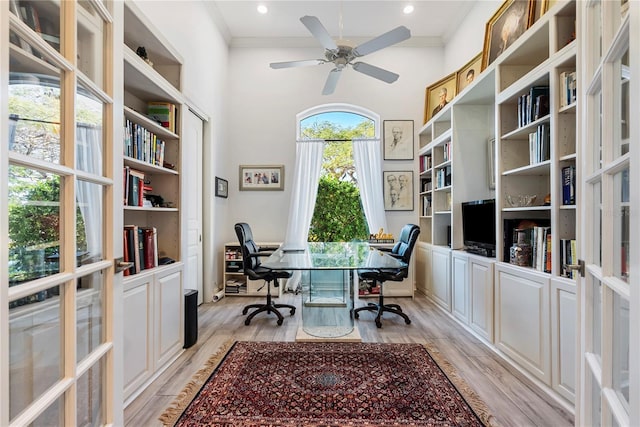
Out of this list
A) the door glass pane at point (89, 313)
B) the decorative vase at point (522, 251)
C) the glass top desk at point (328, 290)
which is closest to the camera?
the door glass pane at point (89, 313)

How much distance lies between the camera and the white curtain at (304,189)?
482 cm

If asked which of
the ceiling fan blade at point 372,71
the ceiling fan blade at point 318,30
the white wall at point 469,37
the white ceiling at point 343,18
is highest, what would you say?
the white ceiling at point 343,18

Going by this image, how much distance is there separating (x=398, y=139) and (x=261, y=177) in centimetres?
227

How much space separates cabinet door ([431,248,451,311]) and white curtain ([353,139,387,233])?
1030 millimetres

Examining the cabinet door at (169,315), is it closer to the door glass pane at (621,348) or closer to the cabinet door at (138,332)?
the cabinet door at (138,332)

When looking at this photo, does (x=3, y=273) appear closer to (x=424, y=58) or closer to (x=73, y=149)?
(x=73, y=149)

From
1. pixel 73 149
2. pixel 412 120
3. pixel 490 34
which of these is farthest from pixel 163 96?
pixel 412 120

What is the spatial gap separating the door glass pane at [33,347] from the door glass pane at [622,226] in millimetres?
1618

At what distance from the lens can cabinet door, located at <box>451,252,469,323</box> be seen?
3.19m

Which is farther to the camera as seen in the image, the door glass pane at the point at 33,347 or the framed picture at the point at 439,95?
the framed picture at the point at 439,95

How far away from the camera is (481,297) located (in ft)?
9.45

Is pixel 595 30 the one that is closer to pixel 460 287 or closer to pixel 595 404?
pixel 595 404

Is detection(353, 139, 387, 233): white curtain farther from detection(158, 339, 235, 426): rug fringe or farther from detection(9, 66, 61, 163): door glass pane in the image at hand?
detection(9, 66, 61, 163): door glass pane

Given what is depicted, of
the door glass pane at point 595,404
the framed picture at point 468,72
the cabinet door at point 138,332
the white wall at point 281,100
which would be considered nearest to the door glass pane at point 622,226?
the door glass pane at point 595,404
